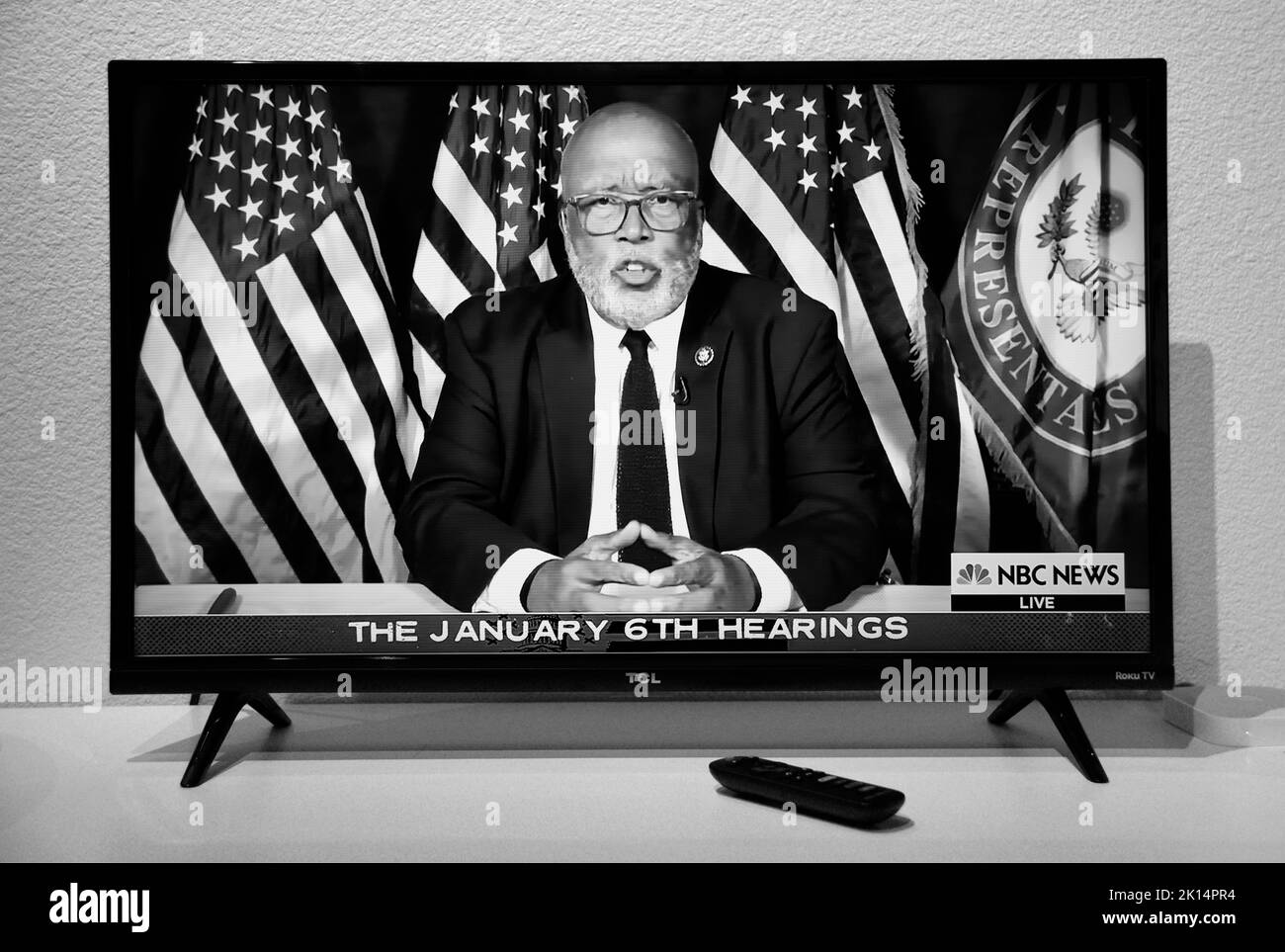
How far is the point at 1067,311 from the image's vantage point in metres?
1.52

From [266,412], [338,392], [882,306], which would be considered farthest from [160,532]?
[882,306]

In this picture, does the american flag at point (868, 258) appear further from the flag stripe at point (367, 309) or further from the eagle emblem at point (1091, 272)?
the flag stripe at point (367, 309)

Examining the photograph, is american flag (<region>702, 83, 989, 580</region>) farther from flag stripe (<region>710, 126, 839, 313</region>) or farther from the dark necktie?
the dark necktie

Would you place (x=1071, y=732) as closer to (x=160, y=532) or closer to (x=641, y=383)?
(x=641, y=383)

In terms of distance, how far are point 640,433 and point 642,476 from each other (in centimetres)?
7

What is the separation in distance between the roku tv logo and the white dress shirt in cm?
29

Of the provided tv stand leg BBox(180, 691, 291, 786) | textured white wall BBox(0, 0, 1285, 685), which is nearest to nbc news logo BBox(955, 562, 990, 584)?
textured white wall BBox(0, 0, 1285, 685)

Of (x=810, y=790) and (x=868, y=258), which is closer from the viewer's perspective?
(x=810, y=790)

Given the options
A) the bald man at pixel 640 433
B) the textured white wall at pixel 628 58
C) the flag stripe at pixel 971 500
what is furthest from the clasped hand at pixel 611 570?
the textured white wall at pixel 628 58

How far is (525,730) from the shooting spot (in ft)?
5.60

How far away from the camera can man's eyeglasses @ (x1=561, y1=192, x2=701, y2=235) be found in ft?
5.00
